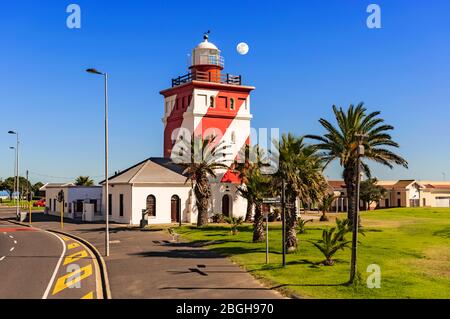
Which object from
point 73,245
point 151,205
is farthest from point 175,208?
point 73,245

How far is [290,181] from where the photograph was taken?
2706 centimetres

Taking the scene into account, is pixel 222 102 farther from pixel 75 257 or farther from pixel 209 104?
pixel 75 257

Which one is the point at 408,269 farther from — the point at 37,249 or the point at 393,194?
the point at 393,194

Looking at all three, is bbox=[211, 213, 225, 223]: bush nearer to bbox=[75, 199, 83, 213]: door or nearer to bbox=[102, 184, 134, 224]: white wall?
bbox=[102, 184, 134, 224]: white wall

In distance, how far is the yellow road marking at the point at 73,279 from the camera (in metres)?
18.9

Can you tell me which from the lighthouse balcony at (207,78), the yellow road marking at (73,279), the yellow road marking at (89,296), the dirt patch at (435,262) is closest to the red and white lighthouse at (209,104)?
the lighthouse balcony at (207,78)

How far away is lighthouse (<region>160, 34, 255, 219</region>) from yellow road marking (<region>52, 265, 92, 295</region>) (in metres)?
28.9

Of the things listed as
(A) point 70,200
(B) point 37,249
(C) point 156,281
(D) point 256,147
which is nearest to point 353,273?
(C) point 156,281

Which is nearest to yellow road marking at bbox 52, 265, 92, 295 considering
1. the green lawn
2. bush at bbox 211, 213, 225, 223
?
the green lawn

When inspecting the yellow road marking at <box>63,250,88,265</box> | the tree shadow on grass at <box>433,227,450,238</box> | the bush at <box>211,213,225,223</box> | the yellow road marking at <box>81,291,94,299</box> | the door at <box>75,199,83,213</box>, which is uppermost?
the door at <box>75,199,83,213</box>

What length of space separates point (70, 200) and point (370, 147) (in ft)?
118

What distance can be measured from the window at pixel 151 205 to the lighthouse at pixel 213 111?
6.14m

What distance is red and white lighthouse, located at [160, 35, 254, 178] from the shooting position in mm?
52625

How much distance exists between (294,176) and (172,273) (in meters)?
8.84
